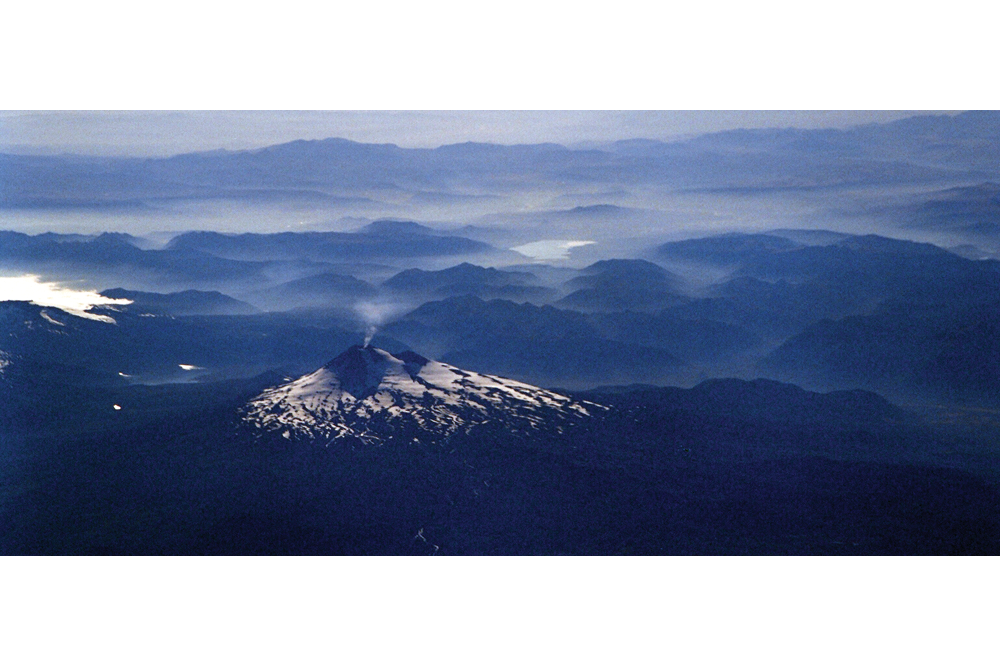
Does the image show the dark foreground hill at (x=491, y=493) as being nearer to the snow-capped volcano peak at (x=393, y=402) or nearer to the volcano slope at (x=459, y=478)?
the volcano slope at (x=459, y=478)

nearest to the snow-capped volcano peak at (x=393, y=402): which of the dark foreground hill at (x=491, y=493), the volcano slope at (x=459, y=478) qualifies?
the volcano slope at (x=459, y=478)

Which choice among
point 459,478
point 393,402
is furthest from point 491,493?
point 393,402

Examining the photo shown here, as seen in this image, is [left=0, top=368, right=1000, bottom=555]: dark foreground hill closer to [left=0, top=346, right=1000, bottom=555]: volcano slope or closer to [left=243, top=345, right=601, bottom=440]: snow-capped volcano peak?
[left=0, top=346, right=1000, bottom=555]: volcano slope

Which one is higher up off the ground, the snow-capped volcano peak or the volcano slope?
the snow-capped volcano peak

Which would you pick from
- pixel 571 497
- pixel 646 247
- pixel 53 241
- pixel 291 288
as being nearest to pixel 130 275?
pixel 53 241

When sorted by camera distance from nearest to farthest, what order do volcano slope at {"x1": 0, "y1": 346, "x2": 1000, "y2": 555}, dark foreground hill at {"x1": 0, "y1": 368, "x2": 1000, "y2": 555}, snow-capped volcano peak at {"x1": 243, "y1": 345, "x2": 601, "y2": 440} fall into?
1. dark foreground hill at {"x1": 0, "y1": 368, "x2": 1000, "y2": 555}
2. volcano slope at {"x1": 0, "y1": 346, "x2": 1000, "y2": 555}
3. snow-capped volcano peak at {"x1": 243, "y1": 345, "x2": 601, "y2": 440}

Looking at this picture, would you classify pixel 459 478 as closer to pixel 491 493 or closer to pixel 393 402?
pixel 491 493

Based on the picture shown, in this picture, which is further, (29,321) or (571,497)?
(29,321)

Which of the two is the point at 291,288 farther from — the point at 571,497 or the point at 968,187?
the point at 968,187

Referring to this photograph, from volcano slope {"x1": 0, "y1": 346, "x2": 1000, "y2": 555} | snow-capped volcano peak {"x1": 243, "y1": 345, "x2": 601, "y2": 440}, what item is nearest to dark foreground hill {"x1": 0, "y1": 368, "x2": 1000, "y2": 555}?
volcano slope {"x1": 0, "y1": 346, "x2": 1000, "y2": 555}
